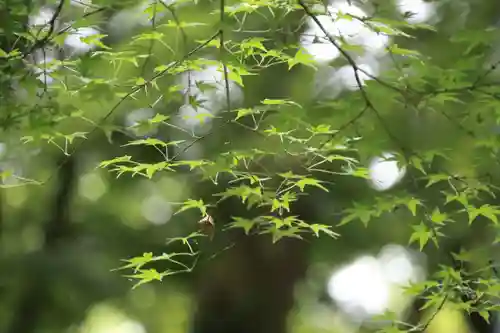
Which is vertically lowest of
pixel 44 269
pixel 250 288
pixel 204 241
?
pixel 250 288

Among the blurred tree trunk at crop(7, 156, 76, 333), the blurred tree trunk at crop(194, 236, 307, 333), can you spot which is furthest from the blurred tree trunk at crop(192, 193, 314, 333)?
the blurred tree trunk at crop(7, 156, 76, 333)

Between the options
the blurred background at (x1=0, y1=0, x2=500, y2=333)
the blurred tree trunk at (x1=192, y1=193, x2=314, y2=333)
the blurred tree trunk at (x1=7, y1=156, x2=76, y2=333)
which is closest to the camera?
the blurred background at (x1=0, y1=0, x2=500, y2=333)

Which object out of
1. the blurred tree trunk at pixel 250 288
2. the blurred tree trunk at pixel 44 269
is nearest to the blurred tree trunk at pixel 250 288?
the blurred tree trunk at pixel 250 288

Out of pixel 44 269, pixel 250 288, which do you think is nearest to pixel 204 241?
pixel 250 288

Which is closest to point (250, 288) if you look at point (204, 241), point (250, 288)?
point (250, 288)

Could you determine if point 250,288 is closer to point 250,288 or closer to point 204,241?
point 250,288

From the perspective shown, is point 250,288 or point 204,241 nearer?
point 204,241

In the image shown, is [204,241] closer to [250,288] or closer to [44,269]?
[250,288]

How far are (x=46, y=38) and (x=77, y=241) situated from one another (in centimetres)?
184

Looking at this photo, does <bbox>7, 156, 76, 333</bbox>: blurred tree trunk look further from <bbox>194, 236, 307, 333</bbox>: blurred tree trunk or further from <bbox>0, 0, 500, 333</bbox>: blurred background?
<bbox>194, 236, 307, 333</bbox>: blurred tree trunk

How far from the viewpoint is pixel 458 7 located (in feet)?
6.31

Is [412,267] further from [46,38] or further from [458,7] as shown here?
[46,38]

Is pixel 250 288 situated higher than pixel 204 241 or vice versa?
pixel 204 241

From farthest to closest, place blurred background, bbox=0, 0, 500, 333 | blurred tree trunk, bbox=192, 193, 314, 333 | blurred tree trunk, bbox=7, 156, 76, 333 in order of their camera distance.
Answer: blurred tree trunk, bbox=192, 193, 314, 333 → blurred tree trunk, bbox=7, 156, 76, 333 → blurred background, bbox=0, 0, 500, 333
